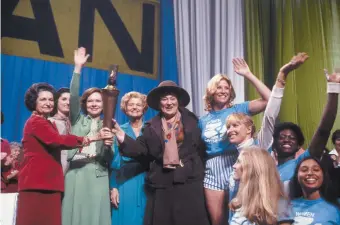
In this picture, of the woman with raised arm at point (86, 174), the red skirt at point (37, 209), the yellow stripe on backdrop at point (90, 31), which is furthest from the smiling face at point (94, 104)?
the yellow stripe on backdrop at point (90, 31)

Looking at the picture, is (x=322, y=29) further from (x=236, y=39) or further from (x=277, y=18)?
(x=236, y=39)

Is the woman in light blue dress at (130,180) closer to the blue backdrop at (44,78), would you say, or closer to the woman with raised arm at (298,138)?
the woman with raised arm at (298,138)

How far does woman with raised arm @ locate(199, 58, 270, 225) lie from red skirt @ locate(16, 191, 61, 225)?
0.89 meters

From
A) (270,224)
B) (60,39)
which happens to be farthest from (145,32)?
(270,224)

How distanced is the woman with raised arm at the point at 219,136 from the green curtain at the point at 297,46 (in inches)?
76.8

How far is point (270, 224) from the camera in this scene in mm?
2156

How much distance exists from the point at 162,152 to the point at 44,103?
0.76m

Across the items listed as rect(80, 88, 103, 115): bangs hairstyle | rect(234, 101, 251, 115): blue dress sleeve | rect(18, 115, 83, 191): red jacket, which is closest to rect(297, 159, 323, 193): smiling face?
rect(234, 101, 251, 115): blue dress sleeve

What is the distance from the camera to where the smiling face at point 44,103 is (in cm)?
276

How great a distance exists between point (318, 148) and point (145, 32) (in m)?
2.71

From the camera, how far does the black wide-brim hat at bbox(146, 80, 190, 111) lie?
9.67 ft

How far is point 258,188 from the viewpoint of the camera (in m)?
2.25

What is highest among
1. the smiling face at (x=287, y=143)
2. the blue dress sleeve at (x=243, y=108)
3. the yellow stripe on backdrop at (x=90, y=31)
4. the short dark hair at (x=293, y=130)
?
the yellow stripe on backdrop at (x=90, y=31)

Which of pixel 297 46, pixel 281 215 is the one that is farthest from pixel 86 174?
pixel 297 46
